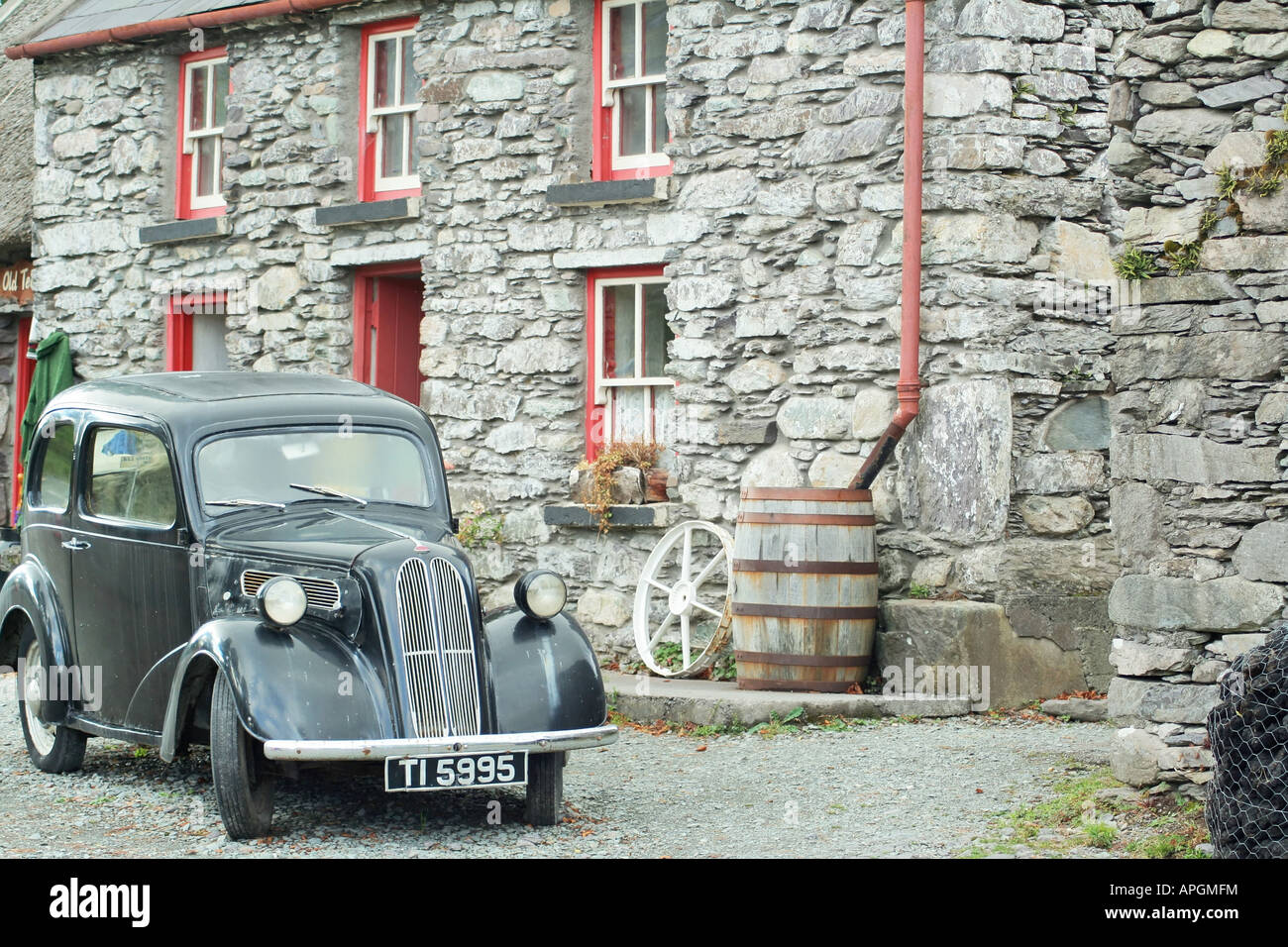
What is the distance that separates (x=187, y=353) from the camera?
12.6 m

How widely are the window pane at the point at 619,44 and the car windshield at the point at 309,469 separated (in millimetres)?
4190

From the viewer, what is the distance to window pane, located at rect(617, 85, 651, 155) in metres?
10.3

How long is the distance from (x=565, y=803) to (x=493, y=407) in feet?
14.6

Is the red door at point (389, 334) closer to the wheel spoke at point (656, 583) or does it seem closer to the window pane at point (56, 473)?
the wheel spoke at point (656, 583)

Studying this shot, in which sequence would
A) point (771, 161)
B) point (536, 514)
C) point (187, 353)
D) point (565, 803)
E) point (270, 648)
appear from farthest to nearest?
point (187, 353), point (536, 514), point (771, 161), point (565, 803), point (270, 648)

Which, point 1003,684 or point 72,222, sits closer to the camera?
point 1003,684

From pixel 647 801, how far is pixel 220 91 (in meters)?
7.87

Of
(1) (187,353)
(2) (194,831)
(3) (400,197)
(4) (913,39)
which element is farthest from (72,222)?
(2) (194,831)

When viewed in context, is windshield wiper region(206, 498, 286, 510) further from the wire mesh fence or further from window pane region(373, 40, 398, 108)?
window pane region(373, 40, 398, 108)

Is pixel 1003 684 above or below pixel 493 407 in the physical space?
below

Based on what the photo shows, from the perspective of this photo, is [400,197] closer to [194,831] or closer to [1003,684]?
[1003,684]

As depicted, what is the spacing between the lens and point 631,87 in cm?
1032

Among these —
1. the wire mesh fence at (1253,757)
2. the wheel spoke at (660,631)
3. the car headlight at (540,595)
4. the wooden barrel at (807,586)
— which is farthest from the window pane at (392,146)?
the wire mesh fence at (1253,757)

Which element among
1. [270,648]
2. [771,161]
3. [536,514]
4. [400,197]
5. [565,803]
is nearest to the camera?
[270,648]
